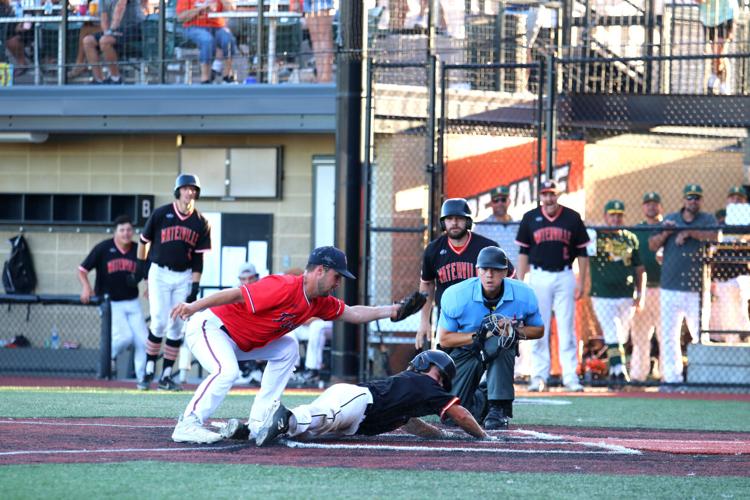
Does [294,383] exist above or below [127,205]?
below

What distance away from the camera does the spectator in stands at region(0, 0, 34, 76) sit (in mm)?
17484

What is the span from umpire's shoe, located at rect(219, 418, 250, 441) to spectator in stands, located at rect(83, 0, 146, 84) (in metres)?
10.6

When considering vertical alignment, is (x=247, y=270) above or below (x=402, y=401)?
above

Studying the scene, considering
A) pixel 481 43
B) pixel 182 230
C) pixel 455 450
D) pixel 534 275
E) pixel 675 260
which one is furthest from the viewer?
pixel 481 43

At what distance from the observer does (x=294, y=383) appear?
14.6 m

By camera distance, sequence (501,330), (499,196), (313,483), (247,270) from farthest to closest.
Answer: (499,196) < (247,270) < (501,330) < (313,483)

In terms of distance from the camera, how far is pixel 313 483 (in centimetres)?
575

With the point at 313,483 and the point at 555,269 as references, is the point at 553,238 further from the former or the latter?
the point at 313,483

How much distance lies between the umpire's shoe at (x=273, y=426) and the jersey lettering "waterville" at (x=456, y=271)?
329 centimetres

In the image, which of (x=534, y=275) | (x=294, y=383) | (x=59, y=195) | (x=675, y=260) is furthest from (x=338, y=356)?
(x=59, y=195)

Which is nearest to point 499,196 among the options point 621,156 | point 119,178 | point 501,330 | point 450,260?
point 621,156

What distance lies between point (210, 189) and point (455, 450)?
433 inches

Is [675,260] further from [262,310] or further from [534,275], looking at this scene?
[262,310]

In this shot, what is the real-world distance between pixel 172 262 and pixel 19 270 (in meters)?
6.27
